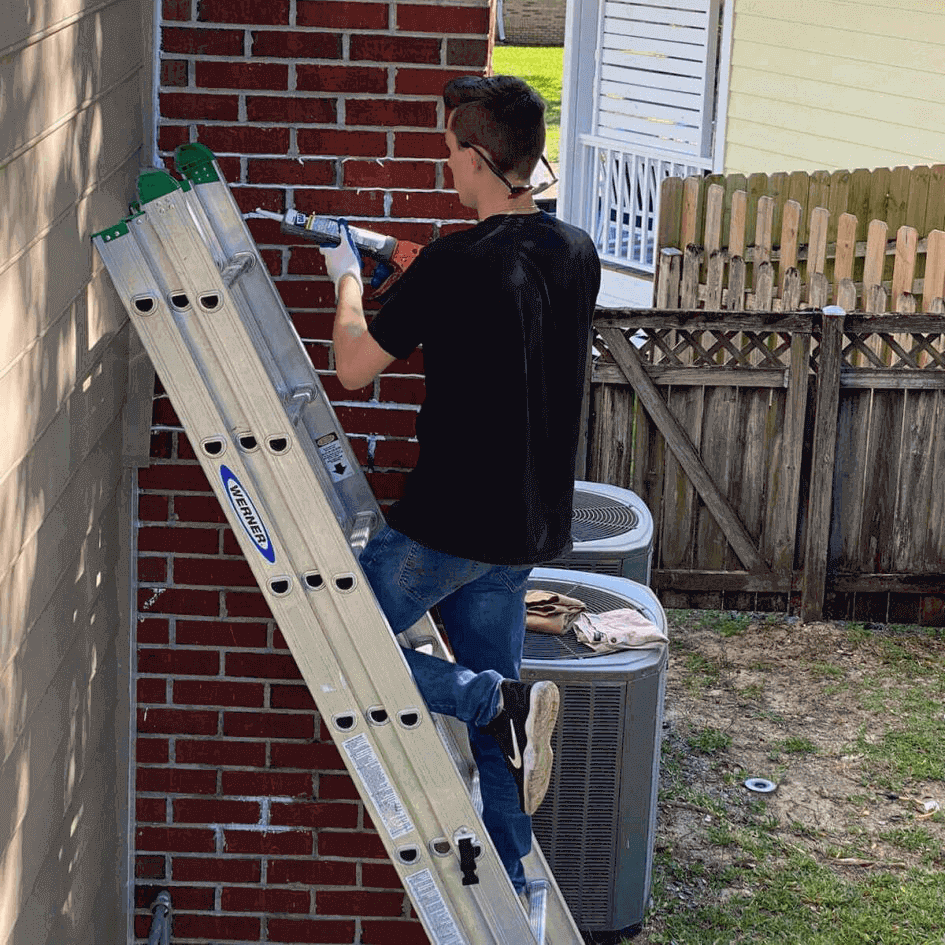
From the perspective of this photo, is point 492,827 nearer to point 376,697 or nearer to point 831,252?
point 376,697

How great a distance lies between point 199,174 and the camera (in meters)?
3.49

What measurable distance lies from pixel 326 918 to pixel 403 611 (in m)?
1.43

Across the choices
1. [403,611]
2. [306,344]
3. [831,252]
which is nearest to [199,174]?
[306,344]

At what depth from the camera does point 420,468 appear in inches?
141

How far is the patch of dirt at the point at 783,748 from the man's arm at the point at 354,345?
2740mm

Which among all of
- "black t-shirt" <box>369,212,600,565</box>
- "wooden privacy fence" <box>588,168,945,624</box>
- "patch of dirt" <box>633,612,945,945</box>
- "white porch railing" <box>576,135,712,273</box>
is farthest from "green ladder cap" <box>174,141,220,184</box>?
"white porch railing" <box>576,135,712,273</box>

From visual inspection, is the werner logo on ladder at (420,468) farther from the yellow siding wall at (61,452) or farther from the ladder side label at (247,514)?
the yellow siding wall at (61,452)

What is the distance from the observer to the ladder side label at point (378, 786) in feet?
11.3

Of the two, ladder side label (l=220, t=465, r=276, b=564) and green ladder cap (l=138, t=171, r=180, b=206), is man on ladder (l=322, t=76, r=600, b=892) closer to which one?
ladder side label (l=220, t=465, r=276, b=564)

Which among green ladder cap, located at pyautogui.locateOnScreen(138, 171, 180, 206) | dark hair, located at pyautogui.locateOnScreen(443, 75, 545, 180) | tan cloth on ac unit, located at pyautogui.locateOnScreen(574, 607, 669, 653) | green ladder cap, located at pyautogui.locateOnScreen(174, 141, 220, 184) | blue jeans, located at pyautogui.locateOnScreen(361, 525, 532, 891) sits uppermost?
dark hair, located at pyautogui.locateOnScreen(443, 75, 545, 180)

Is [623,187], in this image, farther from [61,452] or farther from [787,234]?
[61,452]

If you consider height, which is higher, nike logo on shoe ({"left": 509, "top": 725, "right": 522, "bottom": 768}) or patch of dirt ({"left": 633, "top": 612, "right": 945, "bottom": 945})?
nike logo on shoe ({"left": 509, "top": 725, "right": 522, "bottom": 768})

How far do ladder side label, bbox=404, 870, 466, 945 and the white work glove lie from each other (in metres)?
1.41

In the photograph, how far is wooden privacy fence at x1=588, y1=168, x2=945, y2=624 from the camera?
25.7 feet
